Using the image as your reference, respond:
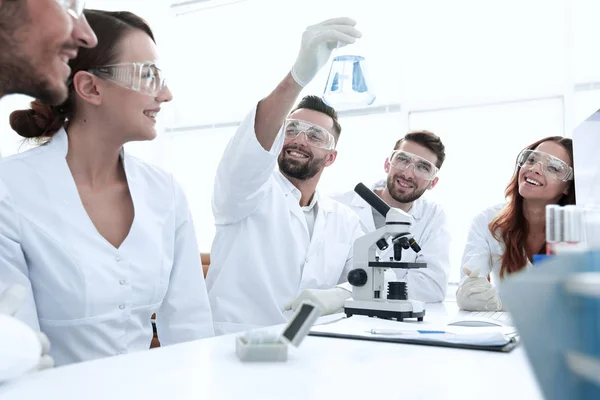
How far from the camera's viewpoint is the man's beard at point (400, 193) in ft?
10.4

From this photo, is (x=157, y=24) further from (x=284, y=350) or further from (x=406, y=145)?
(x=284, y=350)

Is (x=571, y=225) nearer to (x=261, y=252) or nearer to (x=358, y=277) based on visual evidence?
(x=358, y=277)

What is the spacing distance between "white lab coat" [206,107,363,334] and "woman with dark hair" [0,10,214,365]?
0.33 m

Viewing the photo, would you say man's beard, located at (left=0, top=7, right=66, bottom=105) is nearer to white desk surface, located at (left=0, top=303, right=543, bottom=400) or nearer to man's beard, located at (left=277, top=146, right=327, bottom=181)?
white desk surface, located at (left=0, top=303, right=543, bottom=400)

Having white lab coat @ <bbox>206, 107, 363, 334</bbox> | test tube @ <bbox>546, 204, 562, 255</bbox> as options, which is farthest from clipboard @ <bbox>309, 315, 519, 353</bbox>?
white lab coat @ <bbox>206, 107, 363, 334</bbox>

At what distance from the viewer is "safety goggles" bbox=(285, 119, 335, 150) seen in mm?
2502

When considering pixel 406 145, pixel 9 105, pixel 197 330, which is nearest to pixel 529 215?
pixel 406 145

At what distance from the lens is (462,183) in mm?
4598

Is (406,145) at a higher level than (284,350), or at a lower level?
higher

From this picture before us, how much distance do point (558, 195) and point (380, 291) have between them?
1.50 meters

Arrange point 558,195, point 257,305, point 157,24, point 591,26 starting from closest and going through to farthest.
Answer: point 257,305 < point 558,195 < point 591,26 < point 157,24

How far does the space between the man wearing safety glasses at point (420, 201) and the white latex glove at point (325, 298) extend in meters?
1.11

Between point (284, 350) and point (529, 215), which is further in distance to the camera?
point (529, 215)

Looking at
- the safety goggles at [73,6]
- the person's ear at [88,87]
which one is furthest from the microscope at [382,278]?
the safety goggles at [73,6]
